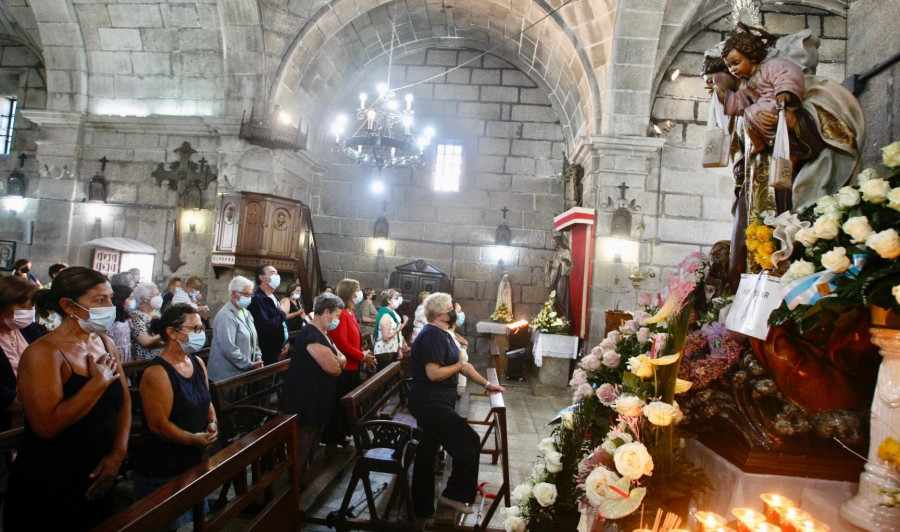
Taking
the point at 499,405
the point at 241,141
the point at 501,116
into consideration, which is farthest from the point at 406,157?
the point at 499,405

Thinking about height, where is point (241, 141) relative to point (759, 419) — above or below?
above

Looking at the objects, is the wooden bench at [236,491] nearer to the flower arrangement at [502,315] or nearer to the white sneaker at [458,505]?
the white sneaker at [458,505]

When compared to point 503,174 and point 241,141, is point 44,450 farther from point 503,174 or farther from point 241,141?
point 503,174

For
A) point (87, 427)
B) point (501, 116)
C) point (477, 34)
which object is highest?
point (477, 34)

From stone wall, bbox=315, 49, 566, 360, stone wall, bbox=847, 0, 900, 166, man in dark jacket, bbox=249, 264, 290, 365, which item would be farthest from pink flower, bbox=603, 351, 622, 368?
stone wall, bbox=315, 49, 566, 360

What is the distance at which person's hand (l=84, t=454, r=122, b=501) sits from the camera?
2094 mm

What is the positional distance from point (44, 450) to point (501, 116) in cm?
1028

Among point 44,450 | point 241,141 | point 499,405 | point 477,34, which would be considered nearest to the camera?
point 44,450

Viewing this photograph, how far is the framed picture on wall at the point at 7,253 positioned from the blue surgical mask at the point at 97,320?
30.7 feet

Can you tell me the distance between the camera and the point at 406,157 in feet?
25.6

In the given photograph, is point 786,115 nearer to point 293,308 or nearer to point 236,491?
point 236,491

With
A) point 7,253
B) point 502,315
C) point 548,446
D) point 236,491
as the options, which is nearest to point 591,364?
point 548,446

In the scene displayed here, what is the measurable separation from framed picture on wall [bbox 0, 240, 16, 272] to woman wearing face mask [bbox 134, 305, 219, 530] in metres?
9.17

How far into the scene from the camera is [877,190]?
1.69 m
